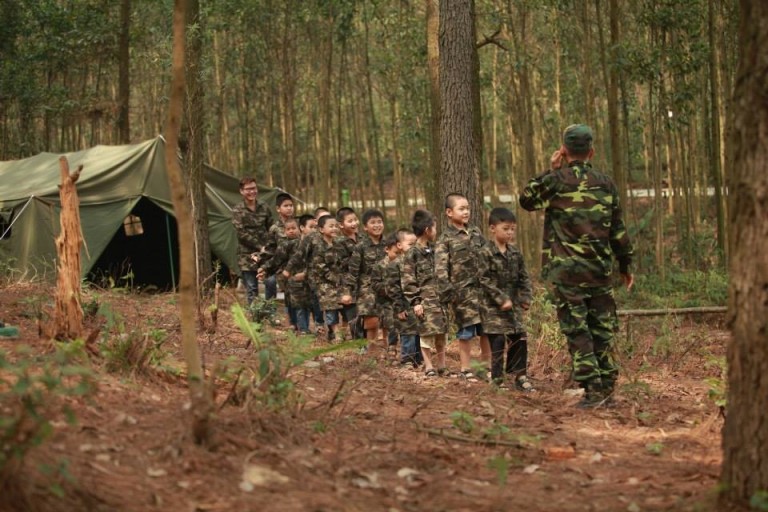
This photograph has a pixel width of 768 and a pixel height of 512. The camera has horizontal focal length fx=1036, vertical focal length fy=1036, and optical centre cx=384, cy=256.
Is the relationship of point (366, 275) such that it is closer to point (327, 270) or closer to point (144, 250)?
point (327, 270)

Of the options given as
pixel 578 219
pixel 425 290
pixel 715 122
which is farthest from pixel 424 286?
pixel 715 122

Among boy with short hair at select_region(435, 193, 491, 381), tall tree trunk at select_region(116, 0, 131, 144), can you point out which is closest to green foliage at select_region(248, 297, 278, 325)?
boy with short hair at select_region(435, 193, 491, 381)

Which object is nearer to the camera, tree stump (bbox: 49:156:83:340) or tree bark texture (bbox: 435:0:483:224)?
tree stump (bbox: 49:156:83:340)

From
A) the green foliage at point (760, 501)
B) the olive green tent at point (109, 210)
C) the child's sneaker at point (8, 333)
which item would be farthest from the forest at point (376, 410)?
the olive green tent at point (109, 210)

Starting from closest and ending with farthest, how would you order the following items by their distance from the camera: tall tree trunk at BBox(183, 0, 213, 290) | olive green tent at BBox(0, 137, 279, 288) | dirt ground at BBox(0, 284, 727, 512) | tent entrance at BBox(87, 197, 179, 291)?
dirt ground at BBox(0, 284, 727, 512), tall tree trunk at BBox(183, 0, 213, 290), olive green tent at BBox(0, 137, 279, 288), tent entrance at BBox(87, 197, 179, 291)

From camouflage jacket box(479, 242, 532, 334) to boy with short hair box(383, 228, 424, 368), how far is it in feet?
3.84

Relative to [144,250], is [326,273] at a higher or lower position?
lower

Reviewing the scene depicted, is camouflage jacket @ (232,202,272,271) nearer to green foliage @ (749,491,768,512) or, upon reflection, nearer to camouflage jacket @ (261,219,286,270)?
camouflage jacket @ (261,219,286,270)

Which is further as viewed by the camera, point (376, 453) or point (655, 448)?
point (655, 448)

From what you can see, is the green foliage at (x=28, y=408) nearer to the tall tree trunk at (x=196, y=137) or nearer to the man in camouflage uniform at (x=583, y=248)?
the man in camouflage uniform at (x=583, y=248)

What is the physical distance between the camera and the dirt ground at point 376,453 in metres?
4.27

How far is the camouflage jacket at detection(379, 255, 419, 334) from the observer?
370 inches

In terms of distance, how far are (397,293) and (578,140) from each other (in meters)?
3.08

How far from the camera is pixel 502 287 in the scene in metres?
8.15
